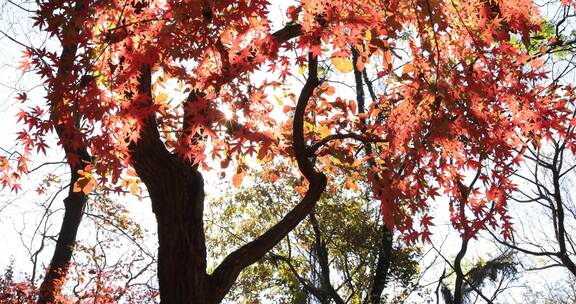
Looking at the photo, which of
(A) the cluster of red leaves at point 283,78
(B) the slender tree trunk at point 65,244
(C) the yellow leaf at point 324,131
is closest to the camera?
(A) the cluster of red leaves at point 283,78

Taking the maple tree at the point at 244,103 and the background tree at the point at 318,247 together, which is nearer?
the maple tree at the point at 244,103

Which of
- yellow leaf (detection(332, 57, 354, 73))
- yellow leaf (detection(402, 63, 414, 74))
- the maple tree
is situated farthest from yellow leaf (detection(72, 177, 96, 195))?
yellow leaf (detection(402, 63, 414, 74))

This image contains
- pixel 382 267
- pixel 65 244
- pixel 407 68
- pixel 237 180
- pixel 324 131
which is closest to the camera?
pixel 407 68

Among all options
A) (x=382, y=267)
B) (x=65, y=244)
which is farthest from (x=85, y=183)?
(x=382, y=267)

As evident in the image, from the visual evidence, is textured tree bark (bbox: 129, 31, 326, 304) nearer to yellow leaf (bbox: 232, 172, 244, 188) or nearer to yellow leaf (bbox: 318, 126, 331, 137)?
yellow leaf (bbox: 232, 172, 244, 188)

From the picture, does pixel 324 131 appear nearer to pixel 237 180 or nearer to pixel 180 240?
pixel 237 180

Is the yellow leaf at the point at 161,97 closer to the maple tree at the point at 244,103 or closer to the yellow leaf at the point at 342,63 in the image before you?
→ the maple tree at the point at 244,103

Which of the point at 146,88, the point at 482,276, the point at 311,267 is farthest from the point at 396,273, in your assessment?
the point at 146,88

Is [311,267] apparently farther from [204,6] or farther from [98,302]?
[204,6]

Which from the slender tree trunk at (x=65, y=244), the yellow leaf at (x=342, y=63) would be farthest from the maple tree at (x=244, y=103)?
the slender tree trunk at (x=65, y=244)

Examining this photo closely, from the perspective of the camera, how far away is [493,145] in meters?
3.48

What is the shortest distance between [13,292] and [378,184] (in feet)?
22.5

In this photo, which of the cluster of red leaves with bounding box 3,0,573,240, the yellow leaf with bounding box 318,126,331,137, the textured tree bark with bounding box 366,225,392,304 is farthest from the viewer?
the textured tree bark with bounding box 366,225,392,304

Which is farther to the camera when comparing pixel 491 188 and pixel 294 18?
pixel 491 188
